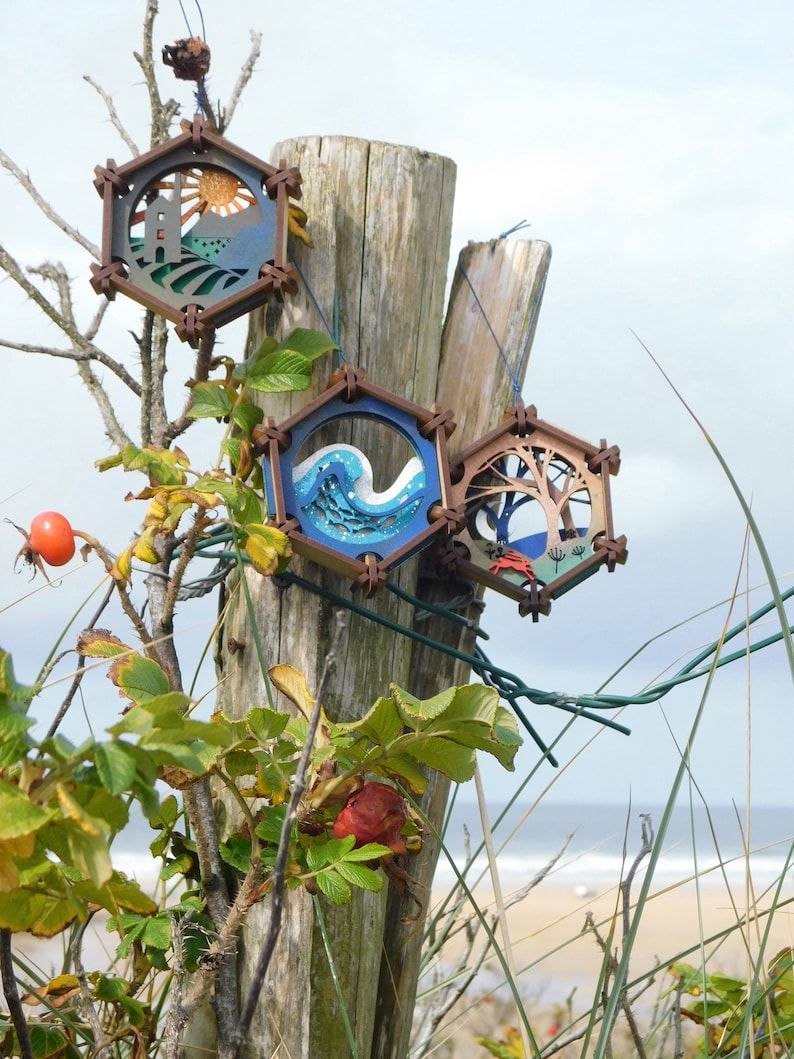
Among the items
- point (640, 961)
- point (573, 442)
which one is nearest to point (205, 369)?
point (573, 442)

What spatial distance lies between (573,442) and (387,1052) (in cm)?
117

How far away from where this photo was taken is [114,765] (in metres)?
0.80

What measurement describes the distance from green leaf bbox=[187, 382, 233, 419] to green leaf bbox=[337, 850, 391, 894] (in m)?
0.79

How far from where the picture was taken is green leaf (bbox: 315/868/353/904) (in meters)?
1.37

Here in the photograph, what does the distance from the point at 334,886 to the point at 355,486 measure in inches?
28.5

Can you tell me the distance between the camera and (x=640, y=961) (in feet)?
30.2

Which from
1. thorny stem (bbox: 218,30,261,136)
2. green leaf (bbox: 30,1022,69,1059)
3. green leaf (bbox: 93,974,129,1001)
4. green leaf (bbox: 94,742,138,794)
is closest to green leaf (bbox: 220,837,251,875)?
green leaf (bbox: 93,974,129,1001)

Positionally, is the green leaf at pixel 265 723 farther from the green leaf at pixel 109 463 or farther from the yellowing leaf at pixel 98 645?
the green leaf at pixel 109 463

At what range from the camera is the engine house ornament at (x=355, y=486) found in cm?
180

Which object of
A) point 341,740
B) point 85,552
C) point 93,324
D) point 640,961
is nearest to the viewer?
point 341,740

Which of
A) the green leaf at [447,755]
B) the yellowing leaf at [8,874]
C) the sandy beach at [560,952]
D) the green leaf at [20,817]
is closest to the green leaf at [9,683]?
the green leaf at [20,817]

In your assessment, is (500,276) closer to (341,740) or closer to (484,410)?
(484,410)

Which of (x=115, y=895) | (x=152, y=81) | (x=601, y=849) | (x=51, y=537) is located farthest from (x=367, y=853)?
(x=601, y=849)

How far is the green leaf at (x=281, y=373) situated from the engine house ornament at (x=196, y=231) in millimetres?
208
